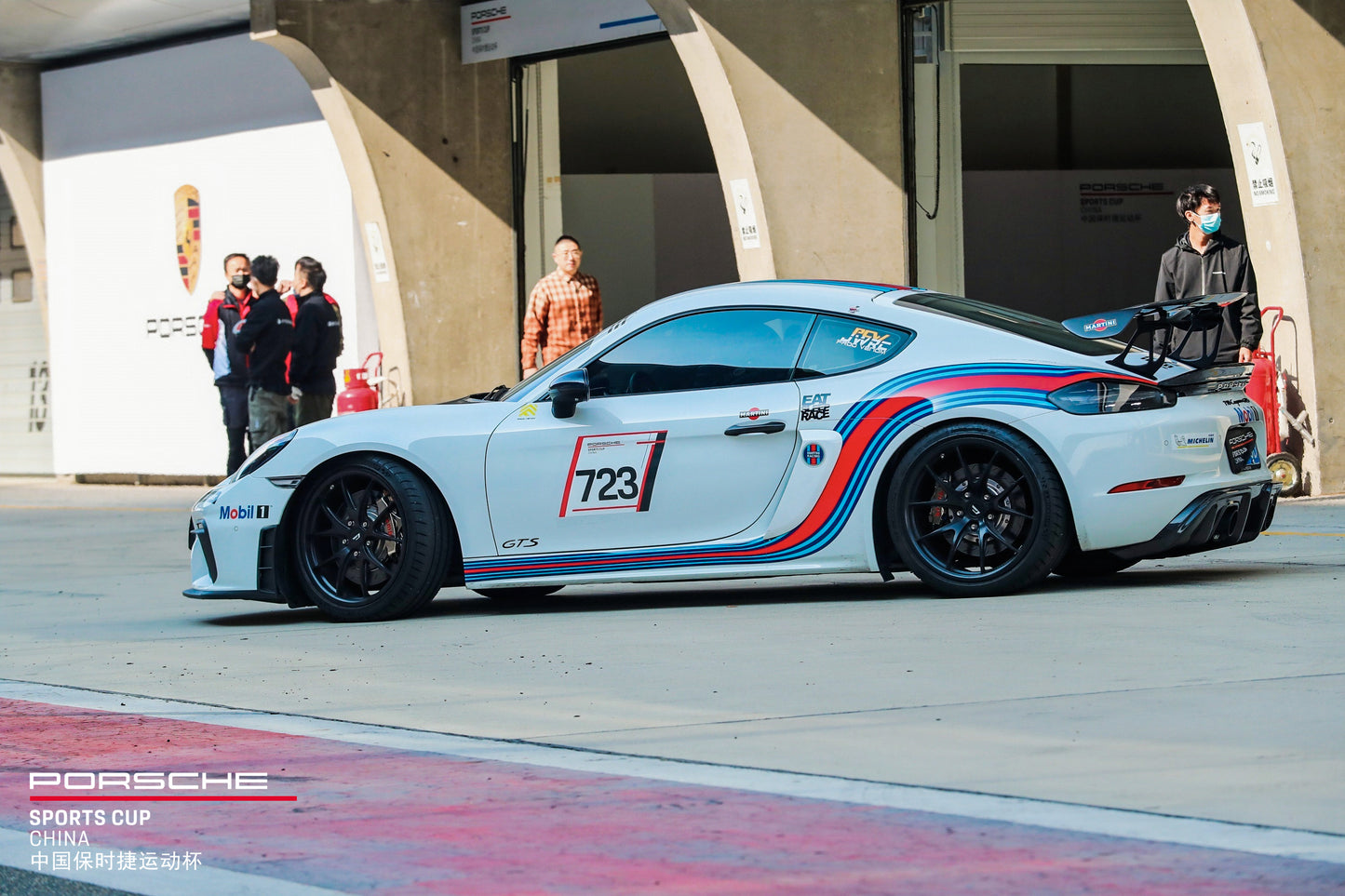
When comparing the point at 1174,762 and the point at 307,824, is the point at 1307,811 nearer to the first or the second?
the point at 1174,762

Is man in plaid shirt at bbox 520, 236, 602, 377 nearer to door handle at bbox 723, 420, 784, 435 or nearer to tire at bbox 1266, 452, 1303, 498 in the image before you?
tire at bbox 1266, 452, 1303, 498

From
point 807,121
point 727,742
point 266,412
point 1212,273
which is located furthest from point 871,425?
point 807,121

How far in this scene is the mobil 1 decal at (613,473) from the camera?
7785 mm

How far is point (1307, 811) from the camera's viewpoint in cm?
387

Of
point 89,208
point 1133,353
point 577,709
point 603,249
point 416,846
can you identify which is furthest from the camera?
point 603,249

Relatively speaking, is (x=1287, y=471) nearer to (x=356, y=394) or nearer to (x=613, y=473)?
(x=613, y=473)

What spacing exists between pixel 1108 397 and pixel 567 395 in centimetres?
210

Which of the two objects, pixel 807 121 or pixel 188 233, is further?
pixel 188 233

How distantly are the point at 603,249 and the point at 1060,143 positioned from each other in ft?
21.1

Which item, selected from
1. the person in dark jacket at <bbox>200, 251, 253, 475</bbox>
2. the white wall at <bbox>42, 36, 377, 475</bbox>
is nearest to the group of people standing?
the person in dark jacket at <bbox>200, 251, 253, 475</bbox>

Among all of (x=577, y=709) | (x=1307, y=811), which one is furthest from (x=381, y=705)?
(x=1307, y=811)

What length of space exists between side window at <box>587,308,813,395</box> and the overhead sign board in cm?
946

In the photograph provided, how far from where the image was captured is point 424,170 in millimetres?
19125

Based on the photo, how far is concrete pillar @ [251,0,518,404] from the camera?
18.5 meters
